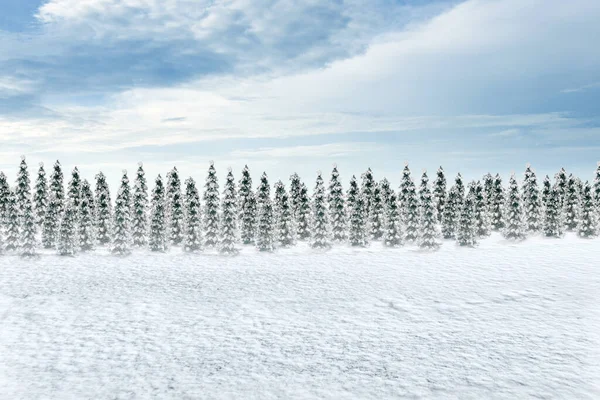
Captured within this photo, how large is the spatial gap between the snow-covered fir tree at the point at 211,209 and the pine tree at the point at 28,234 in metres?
16.5

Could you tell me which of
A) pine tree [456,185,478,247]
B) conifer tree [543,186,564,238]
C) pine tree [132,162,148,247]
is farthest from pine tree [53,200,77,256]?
conifer tree [543,186,564,238]

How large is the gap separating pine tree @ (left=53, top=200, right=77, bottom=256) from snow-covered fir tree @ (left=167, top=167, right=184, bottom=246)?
975 cm

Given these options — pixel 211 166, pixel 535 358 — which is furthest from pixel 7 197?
pixel 535 358

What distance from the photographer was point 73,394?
61.7 ft

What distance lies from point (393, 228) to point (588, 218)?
26907 millimetres

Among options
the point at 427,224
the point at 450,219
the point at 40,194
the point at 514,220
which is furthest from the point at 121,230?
the point at 514,220

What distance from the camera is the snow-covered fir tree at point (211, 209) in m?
50.6

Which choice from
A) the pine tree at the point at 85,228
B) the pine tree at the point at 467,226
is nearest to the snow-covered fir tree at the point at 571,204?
the pine tree at the point at 467,226

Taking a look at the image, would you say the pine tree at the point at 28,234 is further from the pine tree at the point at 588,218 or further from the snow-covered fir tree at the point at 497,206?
the pine tree at the point at 588,218

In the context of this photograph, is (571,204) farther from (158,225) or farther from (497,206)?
(158,225)

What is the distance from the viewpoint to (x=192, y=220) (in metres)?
50.4

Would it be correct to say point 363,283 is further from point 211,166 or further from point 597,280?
point 211,166

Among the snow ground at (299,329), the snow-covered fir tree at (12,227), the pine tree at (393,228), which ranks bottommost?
the snow ground at (299,329)

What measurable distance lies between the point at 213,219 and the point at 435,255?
2309 centimetres
